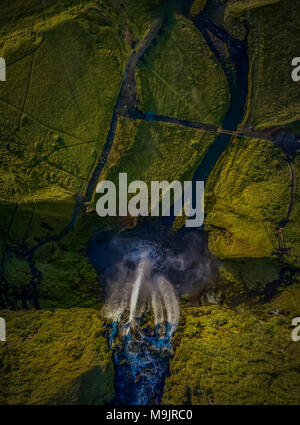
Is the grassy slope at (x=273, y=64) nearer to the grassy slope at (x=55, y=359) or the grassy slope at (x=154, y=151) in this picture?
the grassy slope at (x=154, y=151)

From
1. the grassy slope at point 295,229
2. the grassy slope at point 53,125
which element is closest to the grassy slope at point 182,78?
the grassy slope at point 53,125

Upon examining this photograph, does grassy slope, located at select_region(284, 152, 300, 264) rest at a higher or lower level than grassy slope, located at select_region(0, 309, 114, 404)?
higher

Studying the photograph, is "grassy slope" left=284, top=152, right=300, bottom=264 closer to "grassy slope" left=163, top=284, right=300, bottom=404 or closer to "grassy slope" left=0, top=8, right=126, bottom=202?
"grassy slope" left=163, top=284, right=300, bottom=404

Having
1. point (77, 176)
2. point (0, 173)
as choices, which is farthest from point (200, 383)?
point (0, 173)

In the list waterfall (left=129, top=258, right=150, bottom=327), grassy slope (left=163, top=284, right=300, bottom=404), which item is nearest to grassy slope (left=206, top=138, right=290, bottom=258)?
grassy slope (left=163, top=284, right=300, bottom=404)

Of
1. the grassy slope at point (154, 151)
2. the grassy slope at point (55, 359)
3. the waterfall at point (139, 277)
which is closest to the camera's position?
the grassy slope at point (55, 359)

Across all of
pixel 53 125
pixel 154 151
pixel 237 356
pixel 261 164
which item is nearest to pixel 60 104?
pixel 53 125

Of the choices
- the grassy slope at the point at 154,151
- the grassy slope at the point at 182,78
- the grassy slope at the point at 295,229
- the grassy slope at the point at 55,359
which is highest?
the grassy slope at the point at 182,78
